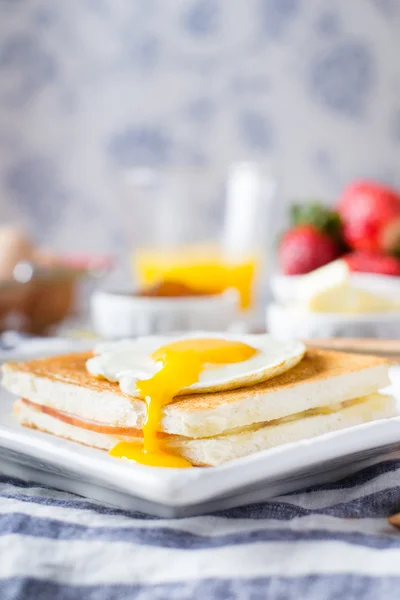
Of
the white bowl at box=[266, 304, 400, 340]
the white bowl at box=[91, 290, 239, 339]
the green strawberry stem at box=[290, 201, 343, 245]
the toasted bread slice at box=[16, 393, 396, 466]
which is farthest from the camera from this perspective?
the green strawberry stem at box=[290, 201, 343, 245]

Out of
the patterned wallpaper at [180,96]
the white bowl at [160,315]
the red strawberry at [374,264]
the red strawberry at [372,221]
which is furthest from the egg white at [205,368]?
the patterned wallpaper at [180,96]

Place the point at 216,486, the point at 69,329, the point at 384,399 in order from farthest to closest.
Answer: the point at 69,329 → the point at 384,399 → the point at 216,486

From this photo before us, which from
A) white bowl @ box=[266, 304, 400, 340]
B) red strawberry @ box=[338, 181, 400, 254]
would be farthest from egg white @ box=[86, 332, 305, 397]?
red strawberry @ box=[338, 181, 400, 254]

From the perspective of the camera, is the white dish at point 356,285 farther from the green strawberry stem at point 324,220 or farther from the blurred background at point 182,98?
the blurred background at point 182,98

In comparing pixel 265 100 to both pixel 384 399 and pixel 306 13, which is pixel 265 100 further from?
pixel 384 399

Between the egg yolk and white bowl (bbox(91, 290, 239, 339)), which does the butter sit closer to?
white bowl (bbox(91, 290, 239, 339))

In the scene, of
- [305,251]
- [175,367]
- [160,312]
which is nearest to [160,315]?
[160,312]

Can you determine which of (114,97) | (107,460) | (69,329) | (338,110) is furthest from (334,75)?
(107,460)
